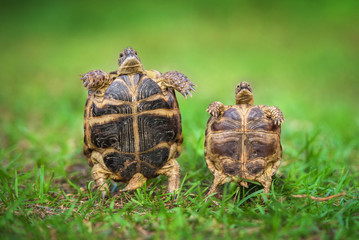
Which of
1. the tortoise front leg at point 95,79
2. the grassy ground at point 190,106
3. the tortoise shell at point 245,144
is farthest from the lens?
the tortoise front leg at point 95,79

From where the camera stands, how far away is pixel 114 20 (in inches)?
627

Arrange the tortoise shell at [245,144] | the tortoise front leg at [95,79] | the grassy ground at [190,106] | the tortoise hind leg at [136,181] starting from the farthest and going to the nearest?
the tortoise hind leg at [136,181]
the tortoise front leg at [95,79]
the tortoise shell at [245,144]
the grassy ground at [190,106]

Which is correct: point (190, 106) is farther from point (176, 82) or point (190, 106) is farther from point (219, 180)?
point (219, 180)

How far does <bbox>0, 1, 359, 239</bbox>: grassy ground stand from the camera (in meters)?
2.54

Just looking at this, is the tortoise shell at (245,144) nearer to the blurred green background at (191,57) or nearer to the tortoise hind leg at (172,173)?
the tortoise hind leg at (172,173)

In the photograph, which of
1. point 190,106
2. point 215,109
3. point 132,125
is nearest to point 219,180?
point 215,109

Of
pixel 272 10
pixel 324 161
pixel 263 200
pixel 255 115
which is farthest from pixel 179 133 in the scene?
pixel 272 10

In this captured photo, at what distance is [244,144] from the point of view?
2.89 meters

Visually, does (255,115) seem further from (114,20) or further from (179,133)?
(114,20)

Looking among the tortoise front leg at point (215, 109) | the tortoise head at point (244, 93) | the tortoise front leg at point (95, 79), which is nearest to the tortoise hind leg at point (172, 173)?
the tortoise front leg at point (215, 109)

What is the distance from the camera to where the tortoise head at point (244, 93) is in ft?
9.98

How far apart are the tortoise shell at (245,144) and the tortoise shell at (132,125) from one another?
0.44 meters

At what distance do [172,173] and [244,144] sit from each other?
71 cm

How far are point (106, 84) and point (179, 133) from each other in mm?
782
